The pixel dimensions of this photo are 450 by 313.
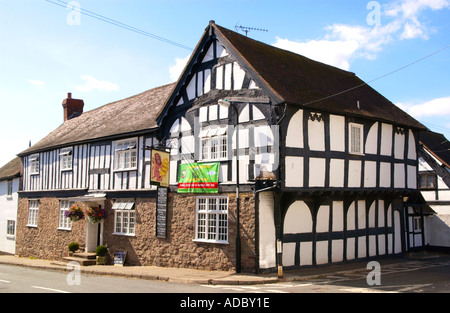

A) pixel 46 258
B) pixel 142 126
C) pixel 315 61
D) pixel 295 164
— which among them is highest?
pixel 315 61

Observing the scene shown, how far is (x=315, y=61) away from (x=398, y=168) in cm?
677

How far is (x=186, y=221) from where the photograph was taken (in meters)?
17.2

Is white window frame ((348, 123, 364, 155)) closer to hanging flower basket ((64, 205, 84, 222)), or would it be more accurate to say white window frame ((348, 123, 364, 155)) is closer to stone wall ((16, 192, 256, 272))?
stone wall ((16, 192, 256, 272))

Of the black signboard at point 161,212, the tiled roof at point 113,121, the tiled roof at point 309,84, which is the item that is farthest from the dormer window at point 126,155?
the tiled roof at point 309,84

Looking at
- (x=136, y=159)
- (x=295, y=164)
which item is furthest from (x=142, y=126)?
(x=295, y=164)

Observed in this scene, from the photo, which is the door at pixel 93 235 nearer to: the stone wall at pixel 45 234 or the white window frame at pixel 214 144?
the stone wall at pixel 45 234

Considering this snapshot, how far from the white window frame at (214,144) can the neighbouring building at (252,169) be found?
0.06m

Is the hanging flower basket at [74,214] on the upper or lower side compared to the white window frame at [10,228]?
upper

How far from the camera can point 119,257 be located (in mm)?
19781

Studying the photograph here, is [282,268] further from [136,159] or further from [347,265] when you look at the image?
[136,159]

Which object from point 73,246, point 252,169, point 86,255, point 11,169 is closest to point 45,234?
point 73,246

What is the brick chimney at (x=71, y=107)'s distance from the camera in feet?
104

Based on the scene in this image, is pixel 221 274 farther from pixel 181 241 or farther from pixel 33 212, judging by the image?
pixel 33 212
